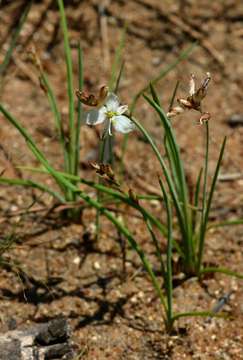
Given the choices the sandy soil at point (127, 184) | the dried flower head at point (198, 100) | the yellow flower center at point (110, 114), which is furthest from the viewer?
the sandy soil at point (127, 184)

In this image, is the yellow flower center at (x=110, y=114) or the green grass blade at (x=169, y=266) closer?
the yellow flower center at (x=110, y=114)

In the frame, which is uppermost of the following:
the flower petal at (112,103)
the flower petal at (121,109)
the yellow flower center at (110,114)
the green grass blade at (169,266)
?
the flower petal at (112,103)

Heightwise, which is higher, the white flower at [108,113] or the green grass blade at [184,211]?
the white flower at [108,113]

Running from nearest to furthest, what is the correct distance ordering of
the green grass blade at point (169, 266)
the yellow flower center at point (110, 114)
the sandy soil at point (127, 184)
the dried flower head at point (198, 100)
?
the dried flower head at point (198, 100)
the yellow flower center at point (110, 114)
the green grass blade at point (169, 266)
the sandy soil at point (127, 184)

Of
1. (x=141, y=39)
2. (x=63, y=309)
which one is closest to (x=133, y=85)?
(x=141, y=39)

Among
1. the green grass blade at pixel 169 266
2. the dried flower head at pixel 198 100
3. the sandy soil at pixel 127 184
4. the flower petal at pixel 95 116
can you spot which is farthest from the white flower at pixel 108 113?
the sandy soil at pixel 127 184

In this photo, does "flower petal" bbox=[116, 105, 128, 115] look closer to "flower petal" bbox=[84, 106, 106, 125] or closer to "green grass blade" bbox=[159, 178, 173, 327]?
"flower petal" bbox=[84, 106, 106, 125]

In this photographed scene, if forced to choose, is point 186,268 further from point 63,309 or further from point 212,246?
point 63,309

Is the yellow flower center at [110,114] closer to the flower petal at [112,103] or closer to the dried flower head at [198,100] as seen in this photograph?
the flower petal at [112,103]

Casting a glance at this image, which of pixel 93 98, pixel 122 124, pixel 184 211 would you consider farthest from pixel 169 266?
pixel 93 98
